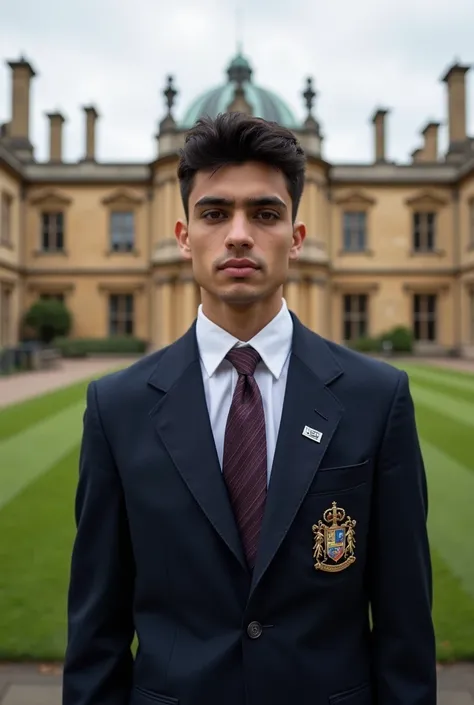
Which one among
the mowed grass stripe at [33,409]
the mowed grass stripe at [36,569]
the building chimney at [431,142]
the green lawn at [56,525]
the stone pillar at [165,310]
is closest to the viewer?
the mowed grass stripe at [36,569]

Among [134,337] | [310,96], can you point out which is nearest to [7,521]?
[134,337]

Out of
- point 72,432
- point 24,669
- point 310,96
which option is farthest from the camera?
point 310,96

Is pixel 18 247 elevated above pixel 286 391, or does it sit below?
above

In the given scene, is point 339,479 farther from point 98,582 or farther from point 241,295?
point 98,582

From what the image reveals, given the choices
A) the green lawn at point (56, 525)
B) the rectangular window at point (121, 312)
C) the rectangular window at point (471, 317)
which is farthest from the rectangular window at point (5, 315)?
the rectangular window at point (471, 317)

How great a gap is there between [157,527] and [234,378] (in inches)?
17.7

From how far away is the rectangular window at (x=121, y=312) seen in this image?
32.9 meters

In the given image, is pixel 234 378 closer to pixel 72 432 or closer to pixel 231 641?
pixel 231 641

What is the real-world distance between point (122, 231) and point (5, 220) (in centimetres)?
596

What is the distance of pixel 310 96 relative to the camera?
3102 centimetres

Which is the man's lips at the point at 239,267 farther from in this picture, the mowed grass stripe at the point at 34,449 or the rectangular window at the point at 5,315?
the rectangular window at the point at 5,315

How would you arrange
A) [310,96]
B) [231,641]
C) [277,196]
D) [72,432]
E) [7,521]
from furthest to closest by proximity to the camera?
[310,96], [72,432], [7,521], [277,196], [231,641]

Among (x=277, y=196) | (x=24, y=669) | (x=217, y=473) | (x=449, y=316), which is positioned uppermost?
(x=449, y=316)

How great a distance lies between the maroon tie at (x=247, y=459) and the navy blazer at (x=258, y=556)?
0.05 meters
